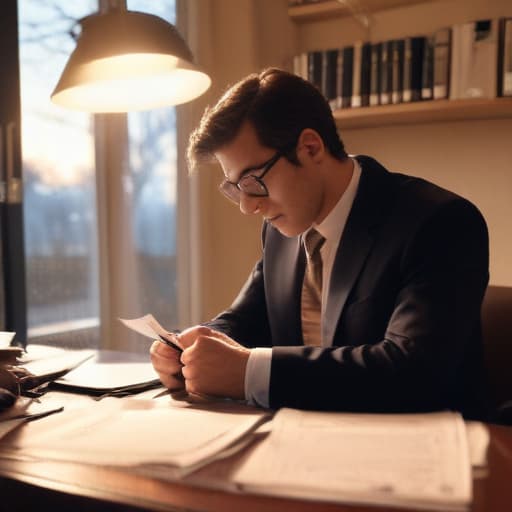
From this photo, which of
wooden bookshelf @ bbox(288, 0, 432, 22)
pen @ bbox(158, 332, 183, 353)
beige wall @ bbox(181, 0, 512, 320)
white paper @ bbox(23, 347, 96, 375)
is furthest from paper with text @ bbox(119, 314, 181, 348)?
wooden bookshelf @ bbox(288, 0, 432, 22)

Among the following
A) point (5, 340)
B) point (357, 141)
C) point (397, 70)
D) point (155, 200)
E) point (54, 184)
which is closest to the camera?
point (5, 340)

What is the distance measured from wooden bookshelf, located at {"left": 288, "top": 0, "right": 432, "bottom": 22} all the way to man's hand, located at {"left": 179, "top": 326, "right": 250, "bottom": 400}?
6.74 feet

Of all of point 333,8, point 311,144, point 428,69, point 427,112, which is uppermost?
point 333,8

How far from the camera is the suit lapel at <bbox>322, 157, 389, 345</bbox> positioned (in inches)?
45.0

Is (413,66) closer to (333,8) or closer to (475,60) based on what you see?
(475,60)

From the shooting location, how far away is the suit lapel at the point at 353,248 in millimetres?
1143

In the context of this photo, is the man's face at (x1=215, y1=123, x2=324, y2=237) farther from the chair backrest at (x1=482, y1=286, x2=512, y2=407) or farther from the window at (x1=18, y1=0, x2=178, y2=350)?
the window at (x1=18, y1=0, x2=178, y2=350)

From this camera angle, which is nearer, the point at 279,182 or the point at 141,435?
the point at 141,435

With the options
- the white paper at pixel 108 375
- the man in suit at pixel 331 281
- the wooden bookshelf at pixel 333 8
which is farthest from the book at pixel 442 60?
the white paper at pixel 108 375

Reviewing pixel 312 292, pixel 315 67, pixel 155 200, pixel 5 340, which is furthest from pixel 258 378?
pixel 315 67

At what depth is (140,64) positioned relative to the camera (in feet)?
4.05

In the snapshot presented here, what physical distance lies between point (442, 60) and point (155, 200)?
4.22 ft

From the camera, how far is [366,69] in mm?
2379

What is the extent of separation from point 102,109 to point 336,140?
555 mm
